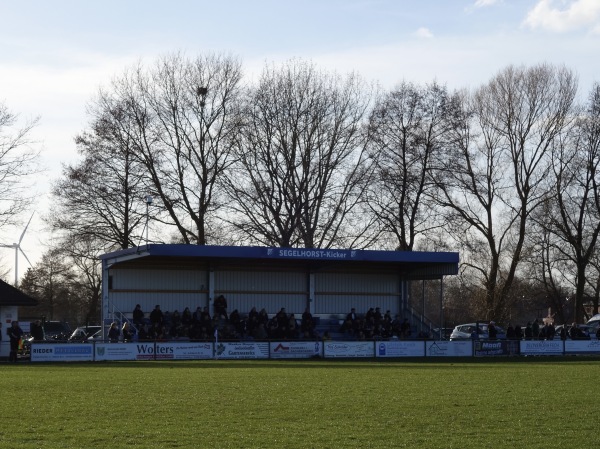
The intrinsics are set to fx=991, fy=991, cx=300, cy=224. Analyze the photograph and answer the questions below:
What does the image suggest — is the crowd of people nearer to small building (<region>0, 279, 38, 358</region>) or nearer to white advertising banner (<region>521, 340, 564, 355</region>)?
small building (<region>0, 279, 38, 358</region>)

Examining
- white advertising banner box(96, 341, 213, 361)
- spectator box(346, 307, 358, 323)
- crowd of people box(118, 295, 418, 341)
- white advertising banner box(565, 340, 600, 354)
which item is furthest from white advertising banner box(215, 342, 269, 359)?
white advertising banner box(565, 340, 600, 354)

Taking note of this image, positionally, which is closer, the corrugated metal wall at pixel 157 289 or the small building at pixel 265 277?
the small building at pixel 265 277

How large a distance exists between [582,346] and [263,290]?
1611 cm

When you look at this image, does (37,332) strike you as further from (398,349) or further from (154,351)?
(398,349)

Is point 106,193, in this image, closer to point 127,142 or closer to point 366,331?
point 127,142

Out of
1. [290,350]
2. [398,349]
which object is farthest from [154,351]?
[398,349]

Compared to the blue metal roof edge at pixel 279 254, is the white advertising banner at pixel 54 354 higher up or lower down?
lower down

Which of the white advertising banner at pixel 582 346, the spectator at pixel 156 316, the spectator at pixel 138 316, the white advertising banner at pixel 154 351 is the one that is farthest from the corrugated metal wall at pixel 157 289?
the white advertising banner at pixel 582 346

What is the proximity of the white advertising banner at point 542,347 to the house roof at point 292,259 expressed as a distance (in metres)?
6.48

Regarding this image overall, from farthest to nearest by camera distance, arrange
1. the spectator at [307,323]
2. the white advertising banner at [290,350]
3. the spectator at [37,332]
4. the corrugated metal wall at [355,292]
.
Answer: the corrugated metal wall at [355,292] → the spectator at [307,323] → the spectator at [37,332] → the white advertising banner at [290,350]

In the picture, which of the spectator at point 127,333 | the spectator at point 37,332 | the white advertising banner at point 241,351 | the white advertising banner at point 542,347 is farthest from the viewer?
the white advertising banner at point 542,347

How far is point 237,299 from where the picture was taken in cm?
5091

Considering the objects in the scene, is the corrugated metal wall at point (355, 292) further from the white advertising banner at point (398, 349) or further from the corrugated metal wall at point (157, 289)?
the white advertising banner at point (398, 349)

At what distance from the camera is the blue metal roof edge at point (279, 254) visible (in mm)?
45312
